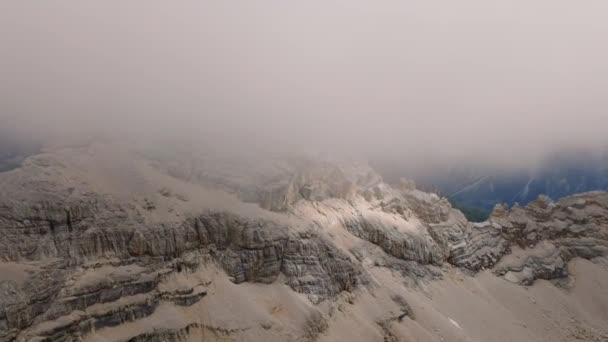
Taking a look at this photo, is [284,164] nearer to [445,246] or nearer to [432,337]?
[432,337]

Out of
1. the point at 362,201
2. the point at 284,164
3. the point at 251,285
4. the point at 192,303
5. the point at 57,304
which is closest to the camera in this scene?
the point at 57,304

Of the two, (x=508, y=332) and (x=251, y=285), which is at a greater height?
(x=251, y=285)

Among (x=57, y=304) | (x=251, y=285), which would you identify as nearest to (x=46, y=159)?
(x=57, y=304)

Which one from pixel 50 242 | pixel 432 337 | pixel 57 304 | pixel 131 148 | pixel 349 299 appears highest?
pixel 131 148

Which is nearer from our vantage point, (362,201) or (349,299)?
(349,299)

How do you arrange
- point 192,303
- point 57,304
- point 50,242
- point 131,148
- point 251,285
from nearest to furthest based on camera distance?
point 57,304 < point 50,242 < point 192,303 < point 251,285 < point 131,148

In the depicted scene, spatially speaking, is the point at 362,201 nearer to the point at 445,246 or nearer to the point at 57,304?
the point at 445,246
